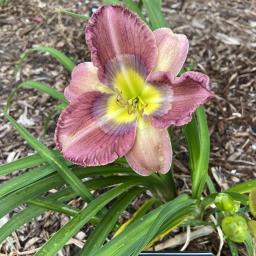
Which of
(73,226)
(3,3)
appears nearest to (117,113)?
(73,226)

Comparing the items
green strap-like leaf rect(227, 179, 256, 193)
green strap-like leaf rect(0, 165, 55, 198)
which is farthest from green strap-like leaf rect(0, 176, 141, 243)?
green strap-like leaf rect(227, 179, 256, 193)

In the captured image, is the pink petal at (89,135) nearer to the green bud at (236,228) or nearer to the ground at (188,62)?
the green bud at (236,228)

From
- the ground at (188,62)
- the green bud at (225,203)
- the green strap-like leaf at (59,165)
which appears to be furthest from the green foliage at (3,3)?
the green bud at (225,203)

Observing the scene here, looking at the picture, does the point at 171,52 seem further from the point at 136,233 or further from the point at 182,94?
the point at 136,233

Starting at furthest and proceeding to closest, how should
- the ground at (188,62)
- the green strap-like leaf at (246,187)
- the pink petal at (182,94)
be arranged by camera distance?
the ground at (188,62) → the green strap-like leaf at (246,187) → the pink petal at (182,94)

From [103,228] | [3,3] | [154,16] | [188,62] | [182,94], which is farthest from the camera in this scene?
[3,3]

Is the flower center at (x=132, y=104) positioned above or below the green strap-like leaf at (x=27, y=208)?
above
